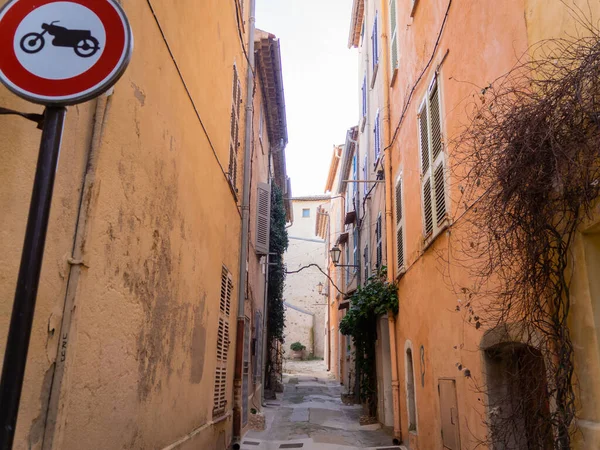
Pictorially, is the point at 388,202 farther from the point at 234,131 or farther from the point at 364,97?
the point at 364,97

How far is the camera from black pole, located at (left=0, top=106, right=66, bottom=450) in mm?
1634

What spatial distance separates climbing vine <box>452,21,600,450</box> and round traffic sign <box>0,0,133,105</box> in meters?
2.27

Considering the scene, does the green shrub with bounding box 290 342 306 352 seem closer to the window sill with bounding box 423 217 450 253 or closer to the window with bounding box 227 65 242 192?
the window with bounding box 227 65 242 192

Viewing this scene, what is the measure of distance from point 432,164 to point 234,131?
336cm

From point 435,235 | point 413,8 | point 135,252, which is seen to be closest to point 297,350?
point 413,8

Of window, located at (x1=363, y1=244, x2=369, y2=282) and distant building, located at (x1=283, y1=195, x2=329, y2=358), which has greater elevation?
distant building, located at (x1=283, y1=195, x2=329, y2=358)

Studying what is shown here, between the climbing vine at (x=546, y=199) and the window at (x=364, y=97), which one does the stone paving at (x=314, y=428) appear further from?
the window at (x=364, y=97)

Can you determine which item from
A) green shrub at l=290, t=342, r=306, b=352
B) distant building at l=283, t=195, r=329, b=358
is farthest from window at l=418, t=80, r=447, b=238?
green shrub at l=290, t=342, r=306, b=352

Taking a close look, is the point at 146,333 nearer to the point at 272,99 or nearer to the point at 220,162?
the point at 220,162

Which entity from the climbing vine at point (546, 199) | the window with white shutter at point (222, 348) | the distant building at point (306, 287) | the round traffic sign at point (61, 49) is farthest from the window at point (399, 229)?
the distant building at point (306, 287)

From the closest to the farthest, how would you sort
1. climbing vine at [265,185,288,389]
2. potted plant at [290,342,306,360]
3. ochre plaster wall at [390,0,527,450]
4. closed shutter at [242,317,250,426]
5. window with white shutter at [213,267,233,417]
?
1. ochre plaster wall at [390,0,527,450]
2. window with white shutter at [213,267,233,417]
3. closed shutter at [242,317,250,426]
4. climbing vine at [265,185,288,389]
5. potted plant at [290,342,306,360]

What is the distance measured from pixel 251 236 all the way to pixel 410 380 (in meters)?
4.84

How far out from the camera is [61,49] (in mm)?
1910

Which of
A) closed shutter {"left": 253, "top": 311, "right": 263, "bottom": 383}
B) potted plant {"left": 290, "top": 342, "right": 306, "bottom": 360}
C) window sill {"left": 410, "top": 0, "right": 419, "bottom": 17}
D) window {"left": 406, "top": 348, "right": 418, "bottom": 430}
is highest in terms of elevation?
window sill {"left": 410, "top": 0, "right": 419, "bottom": 17}
